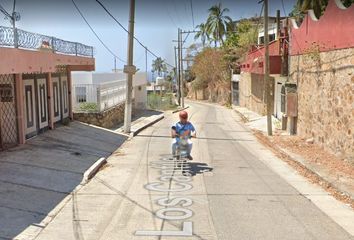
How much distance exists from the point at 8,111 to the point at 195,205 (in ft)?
25.4

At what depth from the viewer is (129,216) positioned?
302 inches

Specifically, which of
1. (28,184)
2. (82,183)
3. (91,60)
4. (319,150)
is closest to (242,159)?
(319,150)

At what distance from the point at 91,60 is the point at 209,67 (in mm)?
48574

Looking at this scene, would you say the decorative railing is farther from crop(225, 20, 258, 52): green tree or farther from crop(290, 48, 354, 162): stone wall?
crop(225, 20, 258, 52): green tree

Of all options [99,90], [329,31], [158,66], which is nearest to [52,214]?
[329,31]

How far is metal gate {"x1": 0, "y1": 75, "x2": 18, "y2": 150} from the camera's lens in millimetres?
13281

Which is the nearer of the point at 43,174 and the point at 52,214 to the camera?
the point at 52,214

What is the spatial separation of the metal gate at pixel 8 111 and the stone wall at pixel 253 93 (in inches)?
849

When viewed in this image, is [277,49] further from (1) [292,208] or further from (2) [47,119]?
(1) [292,208]

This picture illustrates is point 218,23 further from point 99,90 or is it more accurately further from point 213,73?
point 99,90

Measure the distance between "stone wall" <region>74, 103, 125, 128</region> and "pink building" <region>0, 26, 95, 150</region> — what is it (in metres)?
1.63

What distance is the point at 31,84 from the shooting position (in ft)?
51.1

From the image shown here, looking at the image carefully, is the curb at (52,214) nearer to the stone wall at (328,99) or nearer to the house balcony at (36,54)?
the house balcony at (36,54)

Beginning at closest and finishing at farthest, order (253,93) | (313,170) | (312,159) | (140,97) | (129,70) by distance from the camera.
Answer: (313,170) < (312,159) < (129,70) < (253,93) < (140,97)
